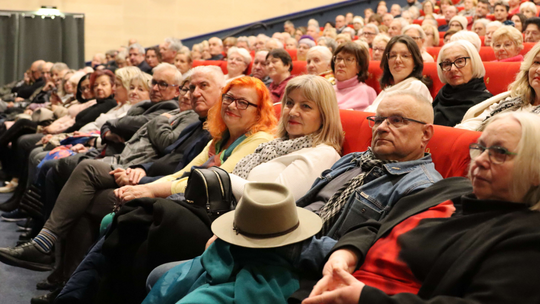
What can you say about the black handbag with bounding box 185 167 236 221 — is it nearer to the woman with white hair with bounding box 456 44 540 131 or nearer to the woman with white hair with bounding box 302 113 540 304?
the woman with white hair with bounding box 302 113 540 304

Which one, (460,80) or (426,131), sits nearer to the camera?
(426,131)

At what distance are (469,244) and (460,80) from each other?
1.63 metres

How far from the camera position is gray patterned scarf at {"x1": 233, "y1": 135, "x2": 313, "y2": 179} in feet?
6.36

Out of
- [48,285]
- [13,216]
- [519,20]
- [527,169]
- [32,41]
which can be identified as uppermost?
[519,20]

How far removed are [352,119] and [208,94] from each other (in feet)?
2.65

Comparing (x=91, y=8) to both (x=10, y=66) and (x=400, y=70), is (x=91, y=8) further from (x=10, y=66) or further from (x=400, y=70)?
(x=400, y=70)

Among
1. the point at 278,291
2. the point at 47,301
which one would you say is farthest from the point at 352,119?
the point at 47,301

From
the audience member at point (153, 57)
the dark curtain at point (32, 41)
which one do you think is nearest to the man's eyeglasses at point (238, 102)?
the audience member at point (153, 57)

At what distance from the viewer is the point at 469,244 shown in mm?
1025

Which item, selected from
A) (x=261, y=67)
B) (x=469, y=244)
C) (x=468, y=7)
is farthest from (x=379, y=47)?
(x=468, y=7)

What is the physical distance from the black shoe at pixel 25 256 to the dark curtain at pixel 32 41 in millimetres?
7637

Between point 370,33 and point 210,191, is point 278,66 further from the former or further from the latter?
point 370,33

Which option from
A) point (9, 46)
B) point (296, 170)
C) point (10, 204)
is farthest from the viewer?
point (9, 46)

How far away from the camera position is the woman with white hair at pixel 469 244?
0.94 m
